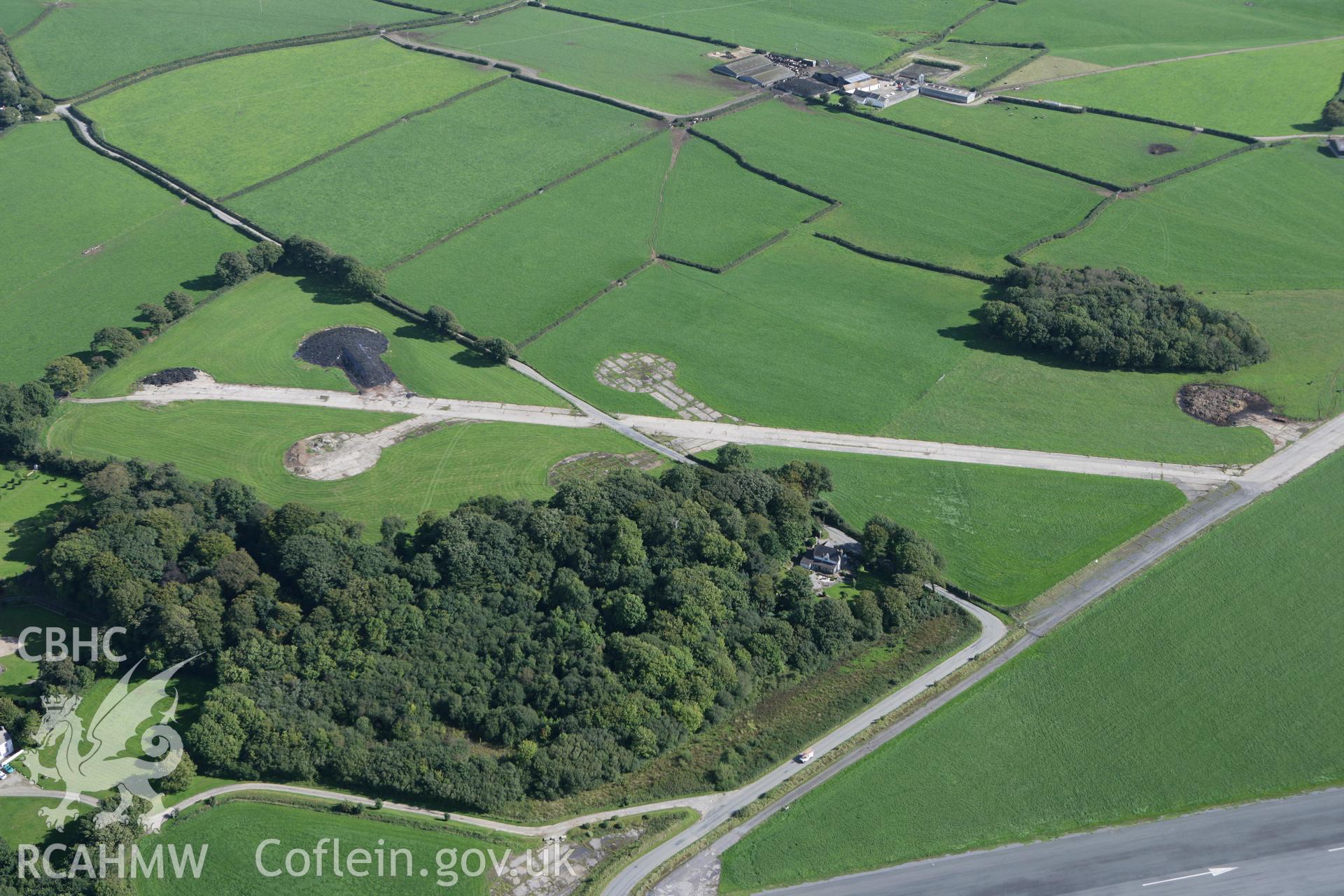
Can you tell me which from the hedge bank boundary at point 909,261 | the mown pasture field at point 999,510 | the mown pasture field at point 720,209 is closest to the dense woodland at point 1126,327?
the hedge bank boundary at point 909,261

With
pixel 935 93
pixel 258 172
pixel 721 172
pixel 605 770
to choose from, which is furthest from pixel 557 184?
pixel 605 770

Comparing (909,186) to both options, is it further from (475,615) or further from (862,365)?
(475,615)

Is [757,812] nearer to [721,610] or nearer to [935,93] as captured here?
[721,610]

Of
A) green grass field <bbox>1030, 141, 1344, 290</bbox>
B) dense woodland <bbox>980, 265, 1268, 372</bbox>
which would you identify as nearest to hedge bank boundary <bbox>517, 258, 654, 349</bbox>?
dense woodland <bbox>980, 265, 1268, 372</bbox>

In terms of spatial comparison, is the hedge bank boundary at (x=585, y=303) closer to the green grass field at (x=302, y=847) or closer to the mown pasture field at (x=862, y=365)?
the mown pasture field at (x=862, y=365)
